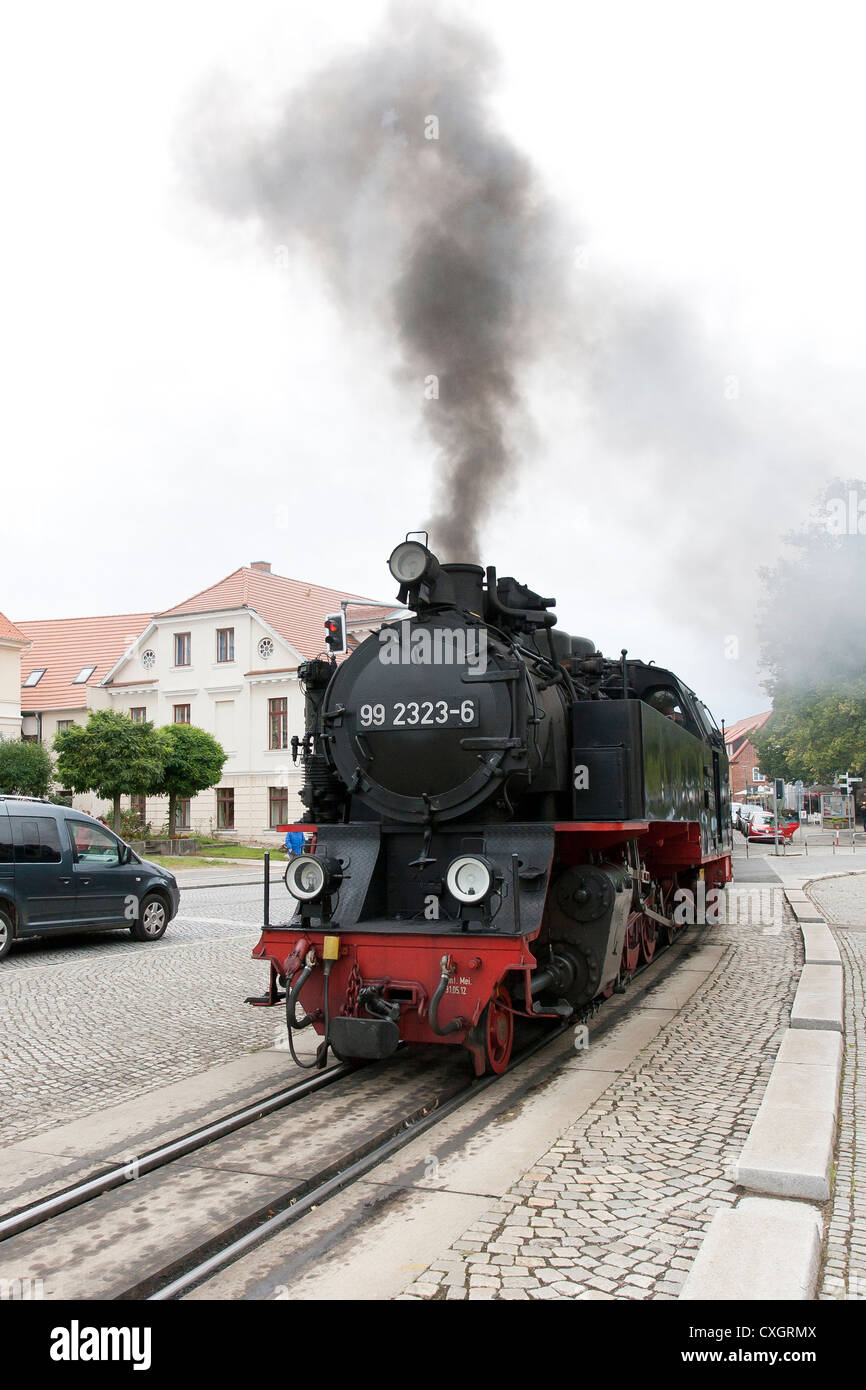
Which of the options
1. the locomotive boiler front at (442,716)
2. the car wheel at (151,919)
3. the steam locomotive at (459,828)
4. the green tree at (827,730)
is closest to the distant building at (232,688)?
the green tree at (827,730)

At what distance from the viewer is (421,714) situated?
20.5 ft

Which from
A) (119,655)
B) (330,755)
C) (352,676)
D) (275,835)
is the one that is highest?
(119,655)

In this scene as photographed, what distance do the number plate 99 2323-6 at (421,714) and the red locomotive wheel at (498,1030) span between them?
1568 millimetres

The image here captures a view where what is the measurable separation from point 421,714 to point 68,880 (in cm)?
654

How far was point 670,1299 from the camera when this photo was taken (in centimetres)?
320

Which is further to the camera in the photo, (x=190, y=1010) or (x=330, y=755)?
(x=190, y=1010)

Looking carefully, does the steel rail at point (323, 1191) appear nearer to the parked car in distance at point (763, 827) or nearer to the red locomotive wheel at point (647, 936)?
the red locomotive wheel at point (647, 936)

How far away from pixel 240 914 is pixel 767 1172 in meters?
12.1

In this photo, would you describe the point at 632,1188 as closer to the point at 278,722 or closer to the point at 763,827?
the point at 278,722

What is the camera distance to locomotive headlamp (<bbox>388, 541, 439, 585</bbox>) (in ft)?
21.2

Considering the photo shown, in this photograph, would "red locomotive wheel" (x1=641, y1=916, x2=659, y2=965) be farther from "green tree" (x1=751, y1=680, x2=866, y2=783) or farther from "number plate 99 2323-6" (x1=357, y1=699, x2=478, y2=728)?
"green tree" (x1=751, y1=680, x2=866, y2=783)

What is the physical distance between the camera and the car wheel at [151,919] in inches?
476
